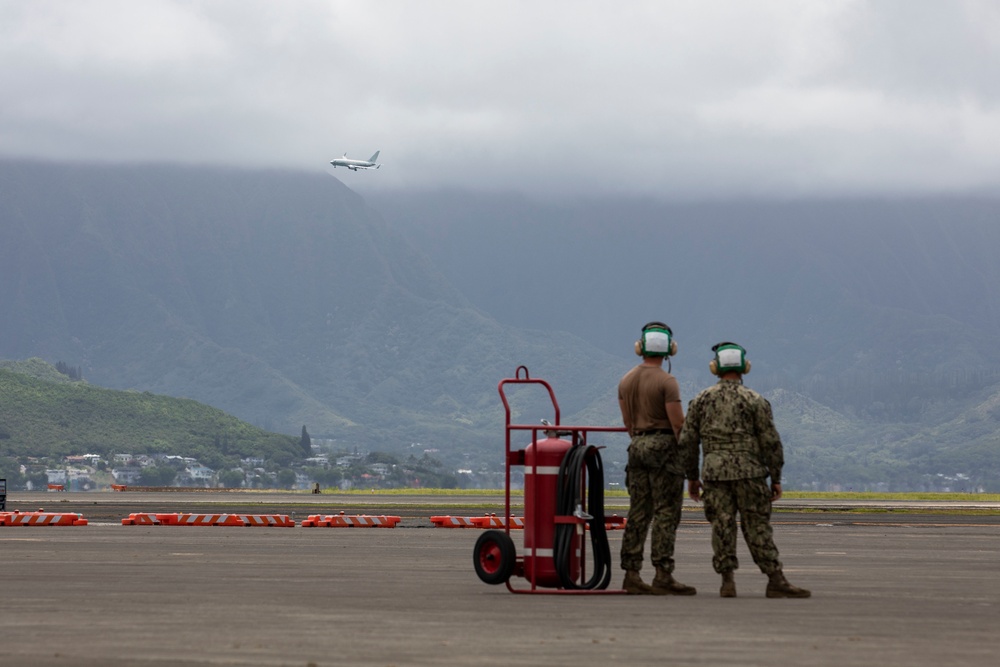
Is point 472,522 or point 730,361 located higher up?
point 730,361

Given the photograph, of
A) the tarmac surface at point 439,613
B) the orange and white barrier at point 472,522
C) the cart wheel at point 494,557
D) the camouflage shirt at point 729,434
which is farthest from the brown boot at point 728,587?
the orange and white barrier at point 472,522

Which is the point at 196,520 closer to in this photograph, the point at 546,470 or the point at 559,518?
the point at 546,470

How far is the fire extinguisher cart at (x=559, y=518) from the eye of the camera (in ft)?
65.6

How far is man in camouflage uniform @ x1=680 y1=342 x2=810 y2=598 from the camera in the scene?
19.4 metres

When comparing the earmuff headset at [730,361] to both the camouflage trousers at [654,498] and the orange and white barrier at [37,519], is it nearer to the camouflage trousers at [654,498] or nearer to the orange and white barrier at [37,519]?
the camouflage trousers at [654,498]

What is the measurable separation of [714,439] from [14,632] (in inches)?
334

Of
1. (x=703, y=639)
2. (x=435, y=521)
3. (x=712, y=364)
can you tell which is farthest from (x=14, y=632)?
(x=435, y=521)

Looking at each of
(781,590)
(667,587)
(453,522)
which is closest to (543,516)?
(667,587)

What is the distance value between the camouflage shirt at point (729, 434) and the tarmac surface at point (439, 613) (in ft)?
5.05

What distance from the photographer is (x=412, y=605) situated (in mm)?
17781

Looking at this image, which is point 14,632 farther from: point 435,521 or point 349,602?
point 435,521

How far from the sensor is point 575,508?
788 inches

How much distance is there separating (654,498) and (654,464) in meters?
0.40

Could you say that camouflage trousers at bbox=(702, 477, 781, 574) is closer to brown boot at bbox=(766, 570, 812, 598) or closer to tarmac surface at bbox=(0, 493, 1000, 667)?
brown boot at bbox=(766, 570, 812, 598)
